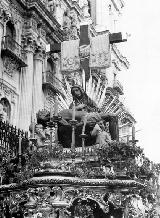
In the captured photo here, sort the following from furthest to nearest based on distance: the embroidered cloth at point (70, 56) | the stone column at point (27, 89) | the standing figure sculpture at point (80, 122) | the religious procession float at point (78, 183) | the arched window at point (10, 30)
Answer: the arched window at point (10, 30), the stone column at point (27, 89), the embroidered cloth at point (70, 56), the standing figure sculpture at point (80, 122), the religious procession float at point (78, 183)

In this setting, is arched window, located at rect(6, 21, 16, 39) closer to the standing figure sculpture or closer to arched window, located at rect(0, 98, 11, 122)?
arched window, located at rect(0, 98, 11, 122)

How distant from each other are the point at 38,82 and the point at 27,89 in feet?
3.61

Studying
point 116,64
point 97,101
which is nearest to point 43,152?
point 97,101

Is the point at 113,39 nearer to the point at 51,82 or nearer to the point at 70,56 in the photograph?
the point at 70,56

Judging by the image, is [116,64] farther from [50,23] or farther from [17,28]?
[17,28]

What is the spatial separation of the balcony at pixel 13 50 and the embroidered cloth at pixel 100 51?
15.1ft

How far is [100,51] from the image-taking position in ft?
57.9

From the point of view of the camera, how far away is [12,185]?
7.99m

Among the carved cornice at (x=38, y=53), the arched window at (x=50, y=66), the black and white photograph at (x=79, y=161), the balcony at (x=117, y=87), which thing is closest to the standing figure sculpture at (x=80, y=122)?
the black and white photograph at (x=79, y=161)

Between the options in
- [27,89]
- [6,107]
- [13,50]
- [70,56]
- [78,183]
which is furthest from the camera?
[27,89]

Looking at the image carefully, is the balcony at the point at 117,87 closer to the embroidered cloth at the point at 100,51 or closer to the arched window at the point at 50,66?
the arched window at the point at 50,66

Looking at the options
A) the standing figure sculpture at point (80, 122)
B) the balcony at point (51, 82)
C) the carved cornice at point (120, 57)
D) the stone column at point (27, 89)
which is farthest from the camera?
the carved cornice at point (120, 57)

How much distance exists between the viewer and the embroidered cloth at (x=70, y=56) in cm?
1727

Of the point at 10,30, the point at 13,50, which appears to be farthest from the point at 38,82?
the point at 10,30
